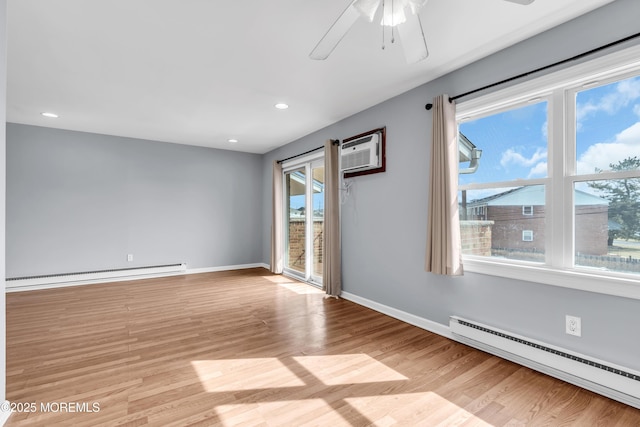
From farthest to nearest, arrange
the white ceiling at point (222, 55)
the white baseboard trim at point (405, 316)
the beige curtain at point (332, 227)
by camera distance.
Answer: the beige curtain at point (332, 227), the white baseboard trim at point (405, 316), the white ceiling at point (222, 55)

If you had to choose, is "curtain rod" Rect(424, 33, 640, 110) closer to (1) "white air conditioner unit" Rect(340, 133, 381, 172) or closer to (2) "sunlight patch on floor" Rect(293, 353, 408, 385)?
(1) "white air conditioner unit" Rect(340, 133, 381, 172)

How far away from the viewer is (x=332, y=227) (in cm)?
416

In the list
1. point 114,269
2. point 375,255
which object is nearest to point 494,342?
point 375,255

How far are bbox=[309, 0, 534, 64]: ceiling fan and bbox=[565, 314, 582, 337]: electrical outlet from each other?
1972 millimetres

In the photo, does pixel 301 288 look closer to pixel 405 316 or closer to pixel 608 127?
pixel 405 316

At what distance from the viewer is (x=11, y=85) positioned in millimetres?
3080

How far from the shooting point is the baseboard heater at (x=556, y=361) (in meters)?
1.80

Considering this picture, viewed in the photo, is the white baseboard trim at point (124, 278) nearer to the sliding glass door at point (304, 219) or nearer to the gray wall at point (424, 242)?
the sliding glass door at point (304, 219)

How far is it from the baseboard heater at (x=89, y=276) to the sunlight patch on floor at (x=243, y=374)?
3567 millimetres

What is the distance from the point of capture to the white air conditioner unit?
139 inches

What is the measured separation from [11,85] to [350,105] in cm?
360

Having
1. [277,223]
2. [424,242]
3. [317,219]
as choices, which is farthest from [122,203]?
[424,242]

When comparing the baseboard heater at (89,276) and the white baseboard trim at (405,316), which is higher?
the baseboard heater at (89,276)

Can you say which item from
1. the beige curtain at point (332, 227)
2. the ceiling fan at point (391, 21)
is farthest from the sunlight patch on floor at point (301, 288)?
the ceiling fan at point (391, 21)
